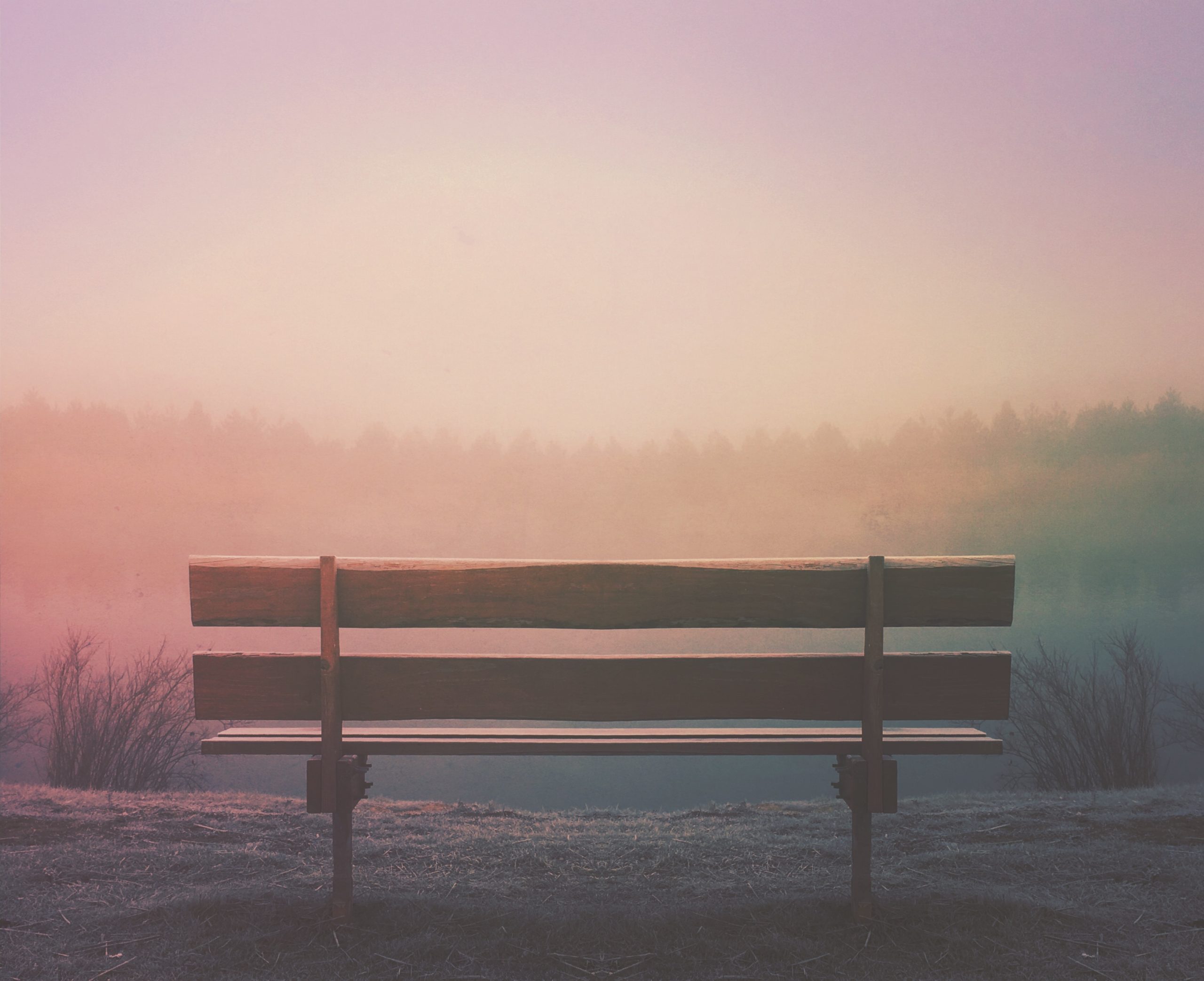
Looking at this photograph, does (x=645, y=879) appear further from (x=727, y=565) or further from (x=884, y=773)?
(x=727, y=565)

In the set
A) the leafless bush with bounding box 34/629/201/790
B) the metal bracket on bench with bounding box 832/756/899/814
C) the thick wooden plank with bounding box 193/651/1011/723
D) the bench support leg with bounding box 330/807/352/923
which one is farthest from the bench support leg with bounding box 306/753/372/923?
the leafless bush with bounding box 34/629/201/790

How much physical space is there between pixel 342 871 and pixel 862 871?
156cm

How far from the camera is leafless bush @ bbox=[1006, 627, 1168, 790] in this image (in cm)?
642

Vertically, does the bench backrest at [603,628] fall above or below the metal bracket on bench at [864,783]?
above

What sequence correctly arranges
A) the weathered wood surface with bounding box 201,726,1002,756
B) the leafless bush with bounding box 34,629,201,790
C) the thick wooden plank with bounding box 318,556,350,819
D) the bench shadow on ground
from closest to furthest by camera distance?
A: the bench shadow on ground
the thick wooden plank with bounding box 318,556,350,819
the weathered wood surface with bounding box 201,726,1002,756
the leafless bush with bounding box 34,629,201,790

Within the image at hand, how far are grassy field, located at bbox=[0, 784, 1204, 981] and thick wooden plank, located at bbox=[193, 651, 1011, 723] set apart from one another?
621mm

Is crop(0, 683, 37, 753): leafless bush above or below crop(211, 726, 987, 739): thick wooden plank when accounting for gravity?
below

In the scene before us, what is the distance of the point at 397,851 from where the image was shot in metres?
3.21

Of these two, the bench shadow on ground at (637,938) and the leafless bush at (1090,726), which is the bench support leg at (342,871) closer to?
the bench shadow on ground at (637,938)

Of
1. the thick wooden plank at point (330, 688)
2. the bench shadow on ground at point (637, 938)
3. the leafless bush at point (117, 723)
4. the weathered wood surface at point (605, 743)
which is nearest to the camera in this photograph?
the bench shadow on ground at point (637, 938)

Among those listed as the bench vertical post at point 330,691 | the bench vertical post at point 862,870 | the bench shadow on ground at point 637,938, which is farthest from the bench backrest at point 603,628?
the bench shadow on ground at point 637,938

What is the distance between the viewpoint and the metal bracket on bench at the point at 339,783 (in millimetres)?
2350

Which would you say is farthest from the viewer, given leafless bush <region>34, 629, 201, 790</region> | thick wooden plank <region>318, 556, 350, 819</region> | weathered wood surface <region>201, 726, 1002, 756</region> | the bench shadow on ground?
leafless bush <region>34, 629, 201, 790</region>

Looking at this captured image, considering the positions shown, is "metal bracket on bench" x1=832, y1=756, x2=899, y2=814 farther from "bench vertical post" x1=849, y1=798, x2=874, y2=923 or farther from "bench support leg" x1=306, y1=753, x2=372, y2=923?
"bench support leg" x1=306, y1=753, x2=372, y2=923
